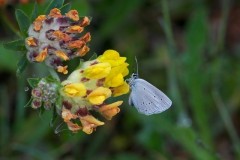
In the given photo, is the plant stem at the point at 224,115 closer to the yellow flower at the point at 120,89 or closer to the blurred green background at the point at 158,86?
the blurred green background at the point at 158,86

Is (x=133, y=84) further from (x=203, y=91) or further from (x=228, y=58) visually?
(x=228, y=58)

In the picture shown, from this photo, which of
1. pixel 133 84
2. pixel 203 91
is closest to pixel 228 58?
pixel 203 91

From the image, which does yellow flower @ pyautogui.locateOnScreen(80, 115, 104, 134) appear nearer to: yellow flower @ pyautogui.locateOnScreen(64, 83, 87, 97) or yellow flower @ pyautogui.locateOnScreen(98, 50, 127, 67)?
yellow flower @ pyautogui.locateOnScreen(64, 83, 87, 97)

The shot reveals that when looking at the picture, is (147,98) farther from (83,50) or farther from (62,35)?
(62,35)

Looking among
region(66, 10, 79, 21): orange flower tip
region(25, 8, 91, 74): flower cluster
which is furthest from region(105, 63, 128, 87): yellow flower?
region(66, 10, 79, 21): orange flower tip

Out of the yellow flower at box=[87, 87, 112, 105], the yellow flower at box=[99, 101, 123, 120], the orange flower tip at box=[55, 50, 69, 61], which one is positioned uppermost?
the orange flower tip at box=[55, 50, 69, 61]

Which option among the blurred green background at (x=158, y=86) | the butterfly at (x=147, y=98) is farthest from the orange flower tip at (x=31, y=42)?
the blurred green background at (x=158, y=86)
